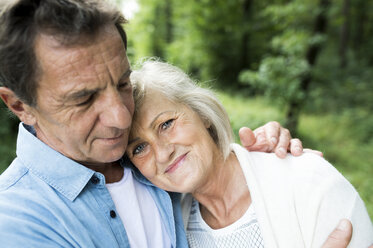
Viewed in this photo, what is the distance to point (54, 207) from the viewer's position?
1.41 meters

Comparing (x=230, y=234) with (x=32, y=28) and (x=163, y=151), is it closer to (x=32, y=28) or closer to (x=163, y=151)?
(x=163, y=151)

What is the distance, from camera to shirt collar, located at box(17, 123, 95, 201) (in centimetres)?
148

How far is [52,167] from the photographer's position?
4.95ft

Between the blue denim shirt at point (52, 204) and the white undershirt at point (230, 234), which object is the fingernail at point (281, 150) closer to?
the white undershirt at point (230, 234)

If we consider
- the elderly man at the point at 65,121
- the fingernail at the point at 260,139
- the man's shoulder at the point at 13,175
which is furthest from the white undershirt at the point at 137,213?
the fingernail at the point at 260,139

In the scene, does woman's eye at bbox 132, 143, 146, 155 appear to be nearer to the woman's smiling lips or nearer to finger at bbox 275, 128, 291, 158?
the woman's smiling lips

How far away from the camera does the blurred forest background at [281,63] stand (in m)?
6.57

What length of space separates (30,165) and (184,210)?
1.08 metres

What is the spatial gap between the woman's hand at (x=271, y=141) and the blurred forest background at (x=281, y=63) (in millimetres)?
585

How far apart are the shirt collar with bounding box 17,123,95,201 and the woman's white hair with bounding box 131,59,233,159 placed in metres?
0.53

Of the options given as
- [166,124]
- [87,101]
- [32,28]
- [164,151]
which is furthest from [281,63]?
[32,28]

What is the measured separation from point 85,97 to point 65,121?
0.52ft

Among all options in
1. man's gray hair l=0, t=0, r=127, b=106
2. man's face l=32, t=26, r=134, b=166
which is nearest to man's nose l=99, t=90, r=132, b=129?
man's face l=32, t=26, r=134, b=166

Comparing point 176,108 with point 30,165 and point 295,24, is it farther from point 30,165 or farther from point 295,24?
point 295,24
